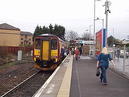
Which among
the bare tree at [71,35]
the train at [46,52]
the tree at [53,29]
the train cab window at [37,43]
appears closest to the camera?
the train at [46,52]

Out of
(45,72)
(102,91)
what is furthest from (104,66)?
(45,72)

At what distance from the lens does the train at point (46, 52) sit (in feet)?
82.4

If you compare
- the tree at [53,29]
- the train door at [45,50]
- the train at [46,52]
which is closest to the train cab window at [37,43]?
the train at [46,52]

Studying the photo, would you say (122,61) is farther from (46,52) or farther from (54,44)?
(46,52)

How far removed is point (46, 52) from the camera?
25.2m

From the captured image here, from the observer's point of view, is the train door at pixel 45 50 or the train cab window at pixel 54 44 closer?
the train door at pixel 45 50

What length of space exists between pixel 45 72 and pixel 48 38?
11.6ft

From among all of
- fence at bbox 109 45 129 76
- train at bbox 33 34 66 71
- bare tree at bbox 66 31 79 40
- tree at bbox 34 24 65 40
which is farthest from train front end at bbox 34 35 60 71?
bare tree at bbox 66 31 79 40

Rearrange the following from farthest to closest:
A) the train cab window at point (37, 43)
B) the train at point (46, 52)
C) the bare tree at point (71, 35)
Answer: the bare tree at point (71, 35), the train cab window at point (37, 43), the train at point (46, 52)

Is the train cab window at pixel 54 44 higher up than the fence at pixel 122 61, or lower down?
higher up

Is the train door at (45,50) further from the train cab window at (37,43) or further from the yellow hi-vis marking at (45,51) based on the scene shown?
the train cab window at (37,43)

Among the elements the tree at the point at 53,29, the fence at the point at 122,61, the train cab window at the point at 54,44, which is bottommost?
the fence at the point at 122,61

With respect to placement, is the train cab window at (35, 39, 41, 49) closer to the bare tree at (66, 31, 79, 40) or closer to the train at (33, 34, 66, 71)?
the train at (33, 34, 66, 71)

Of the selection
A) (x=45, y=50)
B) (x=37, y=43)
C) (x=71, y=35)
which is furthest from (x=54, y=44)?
(x=71, y=35)
